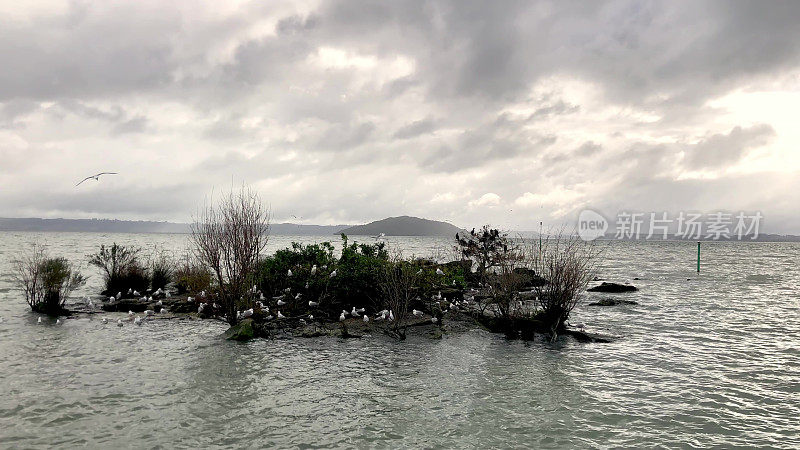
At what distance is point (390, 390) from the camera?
10.8 m

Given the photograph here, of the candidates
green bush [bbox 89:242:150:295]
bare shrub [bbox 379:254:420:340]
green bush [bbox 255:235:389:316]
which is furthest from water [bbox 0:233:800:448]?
green bush [bbox 89:242:150:295]

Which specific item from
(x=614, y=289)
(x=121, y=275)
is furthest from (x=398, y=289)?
(x=614, y=289)

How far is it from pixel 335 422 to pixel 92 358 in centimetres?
829

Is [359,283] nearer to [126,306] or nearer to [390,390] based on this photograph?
[390,390]

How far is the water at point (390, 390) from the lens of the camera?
27.6ft

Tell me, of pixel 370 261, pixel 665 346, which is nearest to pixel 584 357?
pixel 665 346

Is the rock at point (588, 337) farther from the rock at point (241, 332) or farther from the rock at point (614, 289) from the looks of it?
the rock at point (614, 289)

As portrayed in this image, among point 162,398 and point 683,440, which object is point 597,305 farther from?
point 162,398

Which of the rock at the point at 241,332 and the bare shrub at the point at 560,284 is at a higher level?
the bare shrub at the point at 560,284

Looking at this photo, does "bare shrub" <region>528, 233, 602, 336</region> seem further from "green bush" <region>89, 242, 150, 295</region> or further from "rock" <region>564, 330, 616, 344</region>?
"green bush" <region>89, 242, 150, 295</region>

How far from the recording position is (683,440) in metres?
8.36

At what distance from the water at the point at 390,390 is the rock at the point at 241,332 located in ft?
1.51

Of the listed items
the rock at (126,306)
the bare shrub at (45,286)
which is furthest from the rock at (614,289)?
the bare shrub at (45,286)

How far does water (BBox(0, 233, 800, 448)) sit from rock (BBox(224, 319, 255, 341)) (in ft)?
1.51
